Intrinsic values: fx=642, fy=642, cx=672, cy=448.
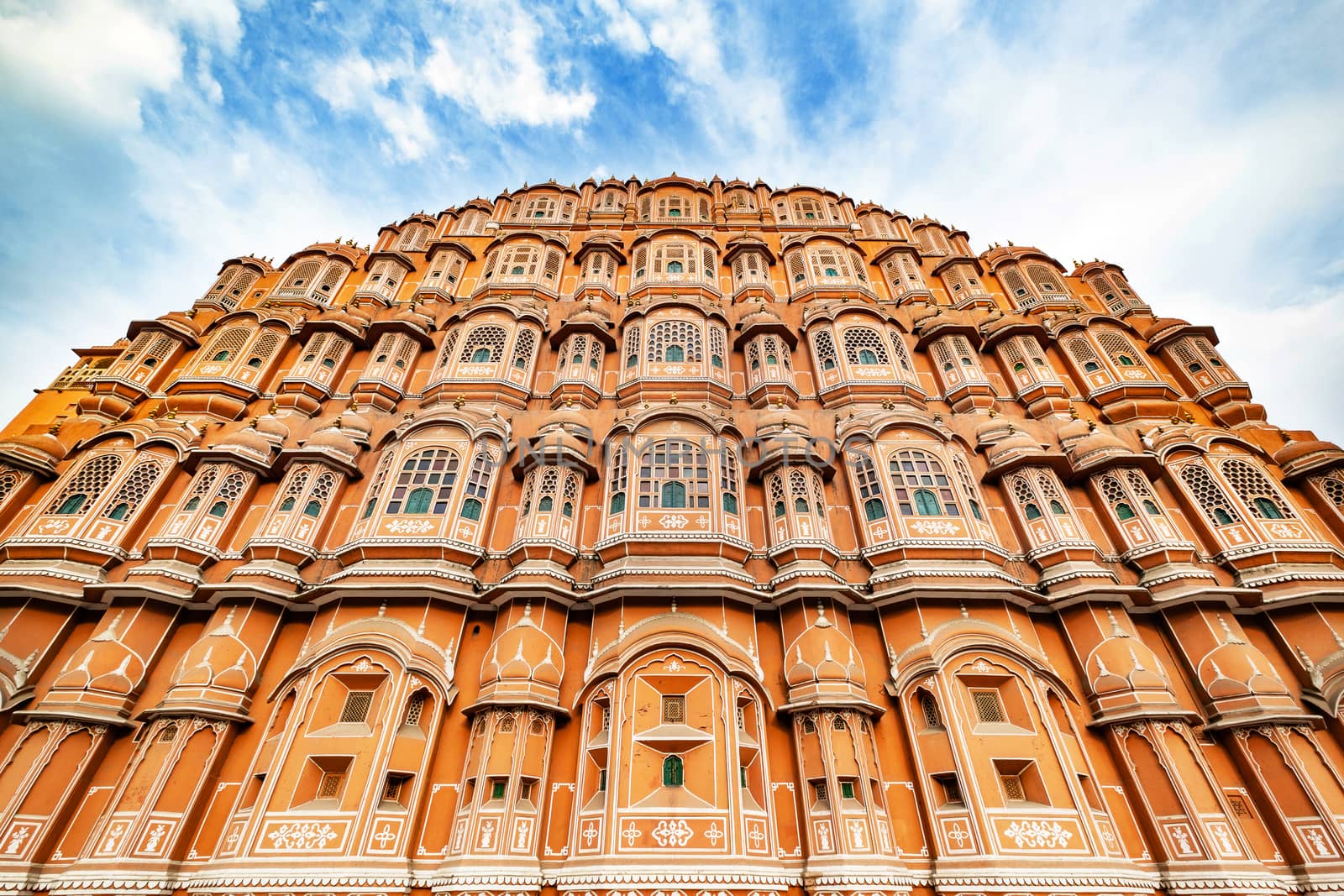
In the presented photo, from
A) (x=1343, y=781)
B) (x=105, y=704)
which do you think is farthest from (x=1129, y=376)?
(x=105, y=704)

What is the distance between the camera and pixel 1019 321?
68.1 ft

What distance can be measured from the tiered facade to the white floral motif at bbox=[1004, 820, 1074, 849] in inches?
2.6

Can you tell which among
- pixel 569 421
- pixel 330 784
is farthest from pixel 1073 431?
pixel 330 784

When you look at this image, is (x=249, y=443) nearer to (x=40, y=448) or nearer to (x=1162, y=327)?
(x=40, y=448)

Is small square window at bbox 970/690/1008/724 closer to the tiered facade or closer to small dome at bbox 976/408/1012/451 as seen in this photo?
the tiered facade

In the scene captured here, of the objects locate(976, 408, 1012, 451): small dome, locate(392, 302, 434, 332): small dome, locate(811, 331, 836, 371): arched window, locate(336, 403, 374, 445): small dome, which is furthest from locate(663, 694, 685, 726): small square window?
locate(392, 302, 434, 332): small dome

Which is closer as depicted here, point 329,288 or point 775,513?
point 775,513

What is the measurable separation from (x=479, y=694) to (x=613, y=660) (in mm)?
2554

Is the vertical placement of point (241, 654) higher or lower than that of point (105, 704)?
higher

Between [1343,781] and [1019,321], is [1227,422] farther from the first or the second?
[1343,781]

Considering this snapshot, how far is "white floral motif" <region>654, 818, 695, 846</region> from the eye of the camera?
10336 mm

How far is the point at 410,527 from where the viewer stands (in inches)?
562

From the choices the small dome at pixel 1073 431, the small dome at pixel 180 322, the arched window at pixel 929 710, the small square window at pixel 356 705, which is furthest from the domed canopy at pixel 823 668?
the small dome at pixel 180 322

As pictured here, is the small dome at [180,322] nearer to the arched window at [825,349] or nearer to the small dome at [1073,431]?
the arched window at [825,349]
